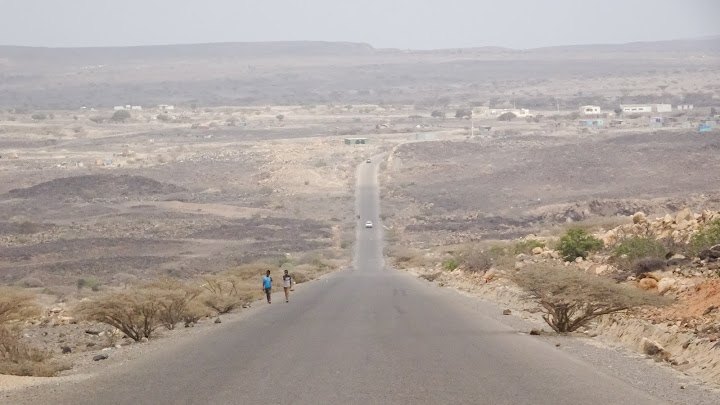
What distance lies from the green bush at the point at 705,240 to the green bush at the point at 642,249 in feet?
2.86

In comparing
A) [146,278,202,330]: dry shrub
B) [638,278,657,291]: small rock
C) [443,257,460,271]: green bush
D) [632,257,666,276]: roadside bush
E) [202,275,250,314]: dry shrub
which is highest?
[638,278,657,291]: small rock

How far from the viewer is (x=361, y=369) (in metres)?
16.8

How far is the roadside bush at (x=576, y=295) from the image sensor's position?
2131 cm

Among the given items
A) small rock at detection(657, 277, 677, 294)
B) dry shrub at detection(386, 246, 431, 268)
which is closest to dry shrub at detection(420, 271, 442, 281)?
dry shrub at detection(386, 246, 431, 268)

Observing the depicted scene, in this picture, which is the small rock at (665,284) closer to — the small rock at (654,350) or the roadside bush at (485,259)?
the small rock at (654,350)

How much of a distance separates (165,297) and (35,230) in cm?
5850

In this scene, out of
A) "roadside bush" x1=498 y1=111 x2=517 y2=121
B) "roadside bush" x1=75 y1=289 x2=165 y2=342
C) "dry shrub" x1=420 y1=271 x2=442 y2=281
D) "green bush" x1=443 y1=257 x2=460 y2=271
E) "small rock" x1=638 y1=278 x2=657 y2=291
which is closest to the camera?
"roadside bush" x1=75 y1=289 x2=165 y2=342

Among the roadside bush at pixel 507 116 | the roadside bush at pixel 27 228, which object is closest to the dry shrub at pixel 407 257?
the roadside bush at pixel 27 228

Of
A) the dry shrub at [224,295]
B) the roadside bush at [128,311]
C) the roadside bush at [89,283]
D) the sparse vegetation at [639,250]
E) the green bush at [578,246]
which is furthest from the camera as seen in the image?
the roadside bush at [89,283]

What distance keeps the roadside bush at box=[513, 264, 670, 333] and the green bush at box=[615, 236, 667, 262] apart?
671 centimetres

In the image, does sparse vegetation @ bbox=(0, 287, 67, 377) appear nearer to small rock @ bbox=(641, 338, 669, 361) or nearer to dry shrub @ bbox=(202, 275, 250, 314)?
small rock @ bbox=(641, 338, 669, 361)

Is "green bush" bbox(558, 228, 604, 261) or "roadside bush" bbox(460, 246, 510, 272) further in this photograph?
"roadside bush" bbox(460, 246, 510, 272)

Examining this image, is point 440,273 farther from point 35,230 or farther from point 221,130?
point 221,130

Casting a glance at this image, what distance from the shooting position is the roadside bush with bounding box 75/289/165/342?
2395 centimetres
